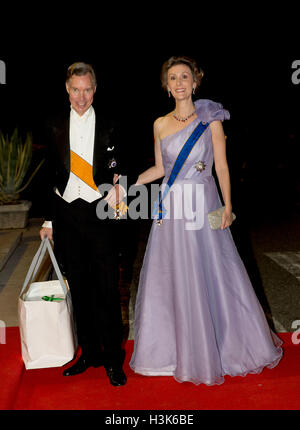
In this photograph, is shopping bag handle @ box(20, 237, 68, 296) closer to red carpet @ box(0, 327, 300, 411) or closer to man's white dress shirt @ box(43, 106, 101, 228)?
man's white dress shirt @ box(43, 106, 101, 228)

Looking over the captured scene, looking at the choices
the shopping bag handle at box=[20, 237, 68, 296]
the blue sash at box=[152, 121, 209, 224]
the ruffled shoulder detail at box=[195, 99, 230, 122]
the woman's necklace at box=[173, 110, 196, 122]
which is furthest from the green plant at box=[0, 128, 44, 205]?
the ruffled shoulder detail at box=[195, 99, 230, 122]

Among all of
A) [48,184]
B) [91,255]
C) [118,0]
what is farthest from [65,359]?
[118,0]

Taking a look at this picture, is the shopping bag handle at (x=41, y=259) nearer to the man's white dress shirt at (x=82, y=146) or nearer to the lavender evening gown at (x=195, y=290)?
the man's white dress shirt at (x=82, y=146)

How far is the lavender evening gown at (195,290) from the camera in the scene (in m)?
3.13

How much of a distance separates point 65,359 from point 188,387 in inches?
31.0

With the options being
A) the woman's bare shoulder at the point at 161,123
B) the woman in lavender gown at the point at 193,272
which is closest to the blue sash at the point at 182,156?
the woman in lavender gown at the point at 193,272

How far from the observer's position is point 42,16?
13555 mm

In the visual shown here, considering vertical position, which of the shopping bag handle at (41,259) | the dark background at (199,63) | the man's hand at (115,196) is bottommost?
the shopping bag handle at (41,259)

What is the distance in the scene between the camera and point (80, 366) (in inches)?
128

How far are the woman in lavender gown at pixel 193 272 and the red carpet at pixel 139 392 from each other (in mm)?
104

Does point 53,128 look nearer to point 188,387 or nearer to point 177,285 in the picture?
point 177,285

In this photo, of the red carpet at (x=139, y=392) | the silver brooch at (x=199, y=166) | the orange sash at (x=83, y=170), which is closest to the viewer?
the red carpet at (x=139, y=392)

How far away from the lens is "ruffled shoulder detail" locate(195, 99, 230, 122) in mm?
3115

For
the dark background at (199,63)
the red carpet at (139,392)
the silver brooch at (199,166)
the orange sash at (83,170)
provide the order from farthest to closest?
the dark background at (199,63)
the silver brooch at (199,166)
the orange sash at (83,170)
the red carpet at (139,392)
